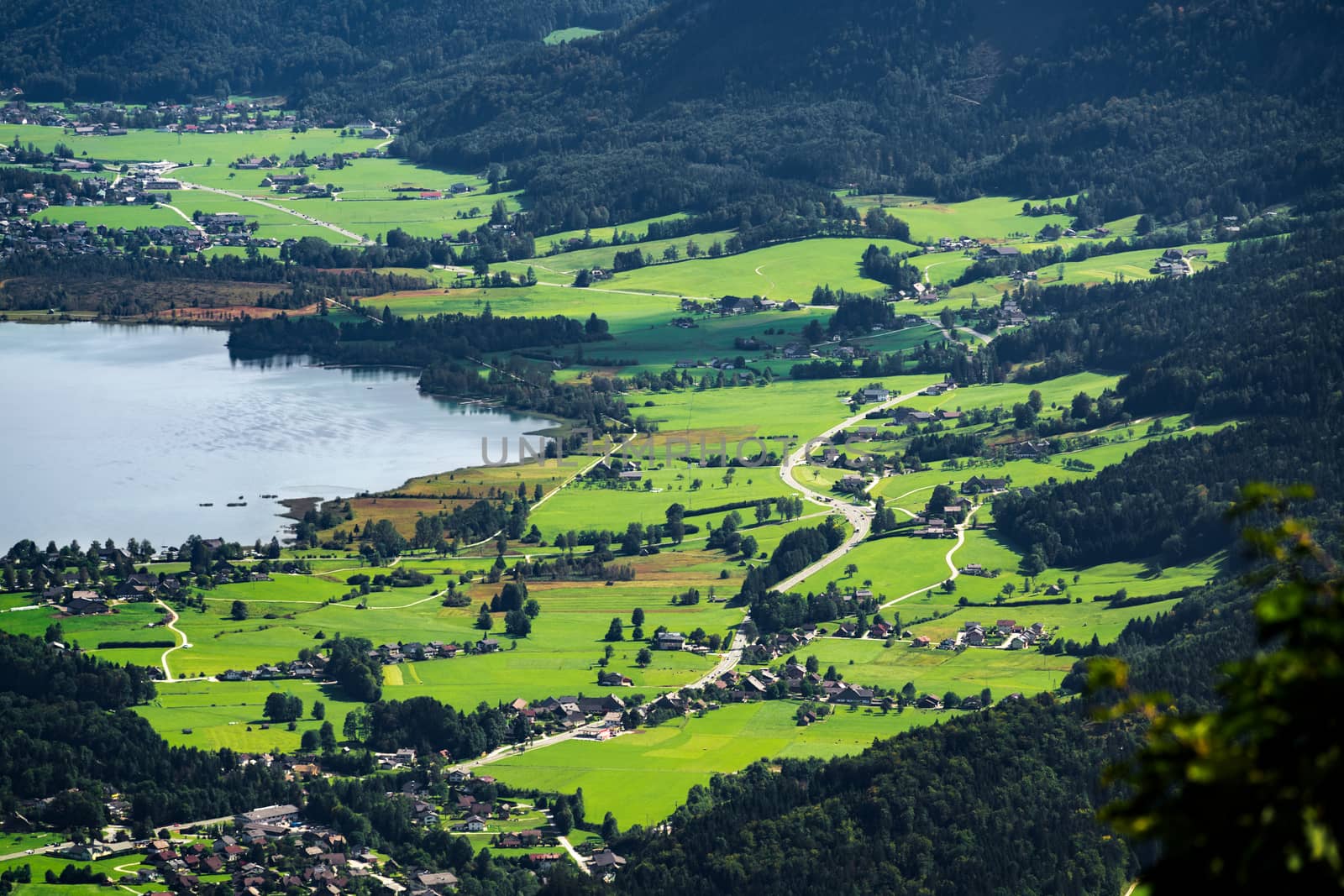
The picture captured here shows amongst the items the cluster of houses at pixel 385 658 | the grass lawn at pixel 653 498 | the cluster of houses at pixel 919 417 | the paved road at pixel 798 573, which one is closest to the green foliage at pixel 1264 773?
the paved road at pixel 798 573

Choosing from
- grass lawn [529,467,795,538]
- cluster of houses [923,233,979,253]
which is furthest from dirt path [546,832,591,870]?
cluster of houses [923,233,979,253]

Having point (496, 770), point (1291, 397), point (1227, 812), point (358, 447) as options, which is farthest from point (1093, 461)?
point (1227, 812)

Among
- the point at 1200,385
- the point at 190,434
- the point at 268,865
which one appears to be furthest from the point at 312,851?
the point at 1200,385

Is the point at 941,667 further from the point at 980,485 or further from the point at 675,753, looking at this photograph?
the point at 980,485

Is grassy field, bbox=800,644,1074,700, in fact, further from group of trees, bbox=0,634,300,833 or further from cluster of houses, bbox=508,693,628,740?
group of trees, bbox=0,634,300,833

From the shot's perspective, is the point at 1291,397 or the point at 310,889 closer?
the point at 310,889

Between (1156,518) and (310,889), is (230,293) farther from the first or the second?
(310,889)
